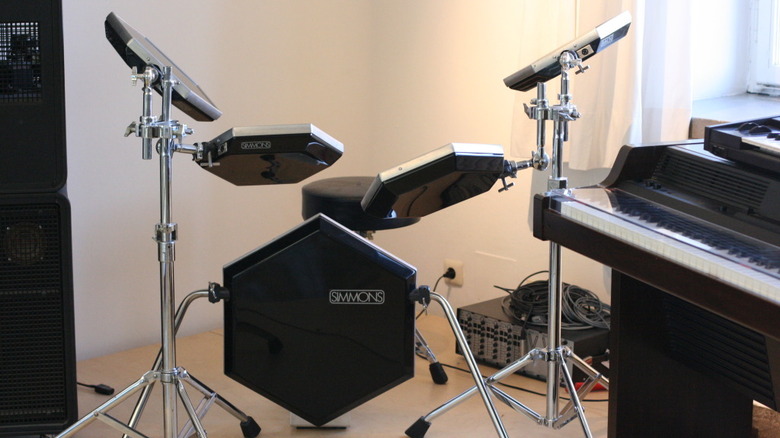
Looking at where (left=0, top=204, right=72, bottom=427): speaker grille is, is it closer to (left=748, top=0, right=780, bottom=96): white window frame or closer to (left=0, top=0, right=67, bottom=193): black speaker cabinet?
(left=0, top=0, right=67, bottom=193): black speaker cabinet

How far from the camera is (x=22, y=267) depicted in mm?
2326

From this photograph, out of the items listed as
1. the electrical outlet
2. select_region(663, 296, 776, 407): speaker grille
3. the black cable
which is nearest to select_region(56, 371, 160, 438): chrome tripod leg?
the black cable

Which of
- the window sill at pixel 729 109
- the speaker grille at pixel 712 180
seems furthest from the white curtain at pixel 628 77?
the speaker grille at pixel 712 180

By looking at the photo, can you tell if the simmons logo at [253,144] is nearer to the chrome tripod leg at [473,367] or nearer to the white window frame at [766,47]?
the chrome tripod leg at [473,367]

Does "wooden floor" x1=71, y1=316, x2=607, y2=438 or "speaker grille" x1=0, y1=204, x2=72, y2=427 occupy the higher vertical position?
"speaker grille" x1=0, y1=204, x2=72, y2=427

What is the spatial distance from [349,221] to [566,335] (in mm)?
731

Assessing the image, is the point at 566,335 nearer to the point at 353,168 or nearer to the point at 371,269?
the point at 371,269

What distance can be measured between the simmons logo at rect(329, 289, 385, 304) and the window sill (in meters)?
1.10

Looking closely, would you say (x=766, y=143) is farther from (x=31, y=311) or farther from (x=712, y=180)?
(x=31, y=311)

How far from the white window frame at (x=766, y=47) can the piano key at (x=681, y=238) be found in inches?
54.4

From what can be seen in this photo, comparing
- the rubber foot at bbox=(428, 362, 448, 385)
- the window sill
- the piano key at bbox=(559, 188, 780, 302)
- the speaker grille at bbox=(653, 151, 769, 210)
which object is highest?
the window sill

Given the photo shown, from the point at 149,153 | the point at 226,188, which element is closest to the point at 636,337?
the point at 149,153

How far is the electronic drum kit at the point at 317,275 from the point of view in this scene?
192cm

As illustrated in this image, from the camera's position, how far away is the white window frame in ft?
9.75
